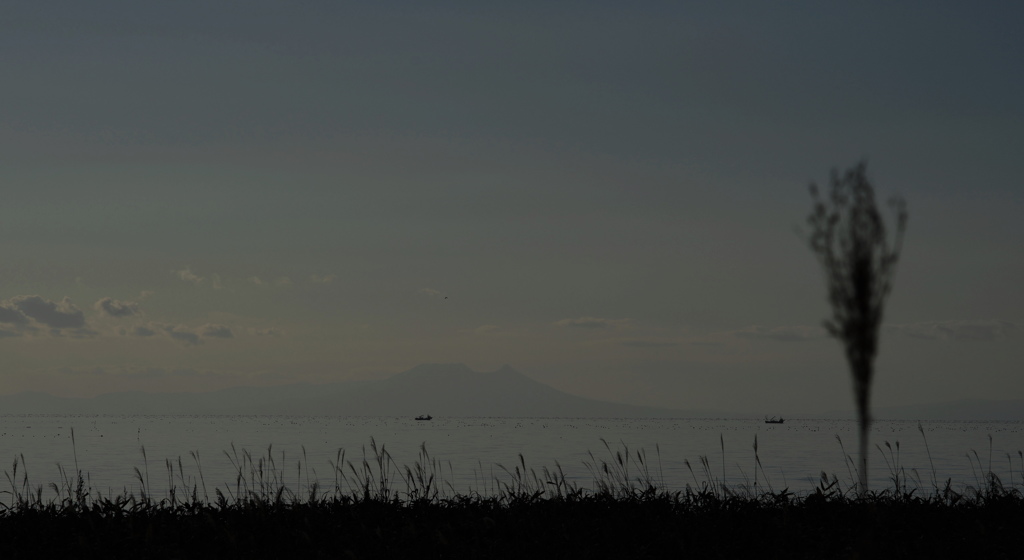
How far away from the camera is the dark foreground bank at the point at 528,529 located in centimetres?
984

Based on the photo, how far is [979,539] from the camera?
10.0m

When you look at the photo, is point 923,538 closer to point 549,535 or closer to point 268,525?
point 549,535

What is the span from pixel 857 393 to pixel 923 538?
2.02 m

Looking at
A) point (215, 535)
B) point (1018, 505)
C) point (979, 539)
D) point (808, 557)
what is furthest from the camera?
point (1018, 505)

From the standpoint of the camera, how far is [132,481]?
36.2 m

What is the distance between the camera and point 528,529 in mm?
10648

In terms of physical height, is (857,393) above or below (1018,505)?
above

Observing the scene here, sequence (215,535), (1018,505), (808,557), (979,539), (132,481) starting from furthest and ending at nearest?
1. (132,481)
2. (1018,505)
3. (215,535)
4. (979,539)
5. (808,557)

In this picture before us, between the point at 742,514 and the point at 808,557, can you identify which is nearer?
the point at 808,557

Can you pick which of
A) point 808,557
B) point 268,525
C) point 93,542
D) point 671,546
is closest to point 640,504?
point 671,546

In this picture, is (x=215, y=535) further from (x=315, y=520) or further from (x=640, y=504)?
(x=640, y=504)

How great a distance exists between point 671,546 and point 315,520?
14.5 ft

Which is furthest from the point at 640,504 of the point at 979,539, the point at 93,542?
the point at 93,542

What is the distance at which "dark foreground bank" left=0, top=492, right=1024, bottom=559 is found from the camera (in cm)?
984
